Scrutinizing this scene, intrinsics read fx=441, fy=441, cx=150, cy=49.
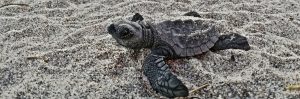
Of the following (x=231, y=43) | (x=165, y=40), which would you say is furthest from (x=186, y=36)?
(x=231, y=43)

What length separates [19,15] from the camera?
317 cm

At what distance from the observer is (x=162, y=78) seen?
6.76 ft

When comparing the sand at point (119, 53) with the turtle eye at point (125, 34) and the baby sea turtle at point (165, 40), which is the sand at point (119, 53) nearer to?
the baby sea turtle at point (165, 40)

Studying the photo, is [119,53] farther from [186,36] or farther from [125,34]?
[186,36]

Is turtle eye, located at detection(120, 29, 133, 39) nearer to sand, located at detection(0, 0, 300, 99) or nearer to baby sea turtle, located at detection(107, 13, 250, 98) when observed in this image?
baby sea turtle, located at detection(107, 13, 250, 98)

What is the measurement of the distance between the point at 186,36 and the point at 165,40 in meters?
0.12

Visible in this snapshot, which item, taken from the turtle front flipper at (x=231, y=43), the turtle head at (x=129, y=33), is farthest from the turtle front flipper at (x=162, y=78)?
the turtle front flipper at (x=231, y=43)

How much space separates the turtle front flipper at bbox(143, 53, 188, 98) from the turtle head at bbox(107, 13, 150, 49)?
10cm

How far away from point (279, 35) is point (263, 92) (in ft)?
2.56

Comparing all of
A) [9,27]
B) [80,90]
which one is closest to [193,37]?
[80,90]

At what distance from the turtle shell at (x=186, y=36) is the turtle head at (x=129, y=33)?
4.7 inches

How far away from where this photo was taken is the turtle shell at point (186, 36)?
235cm

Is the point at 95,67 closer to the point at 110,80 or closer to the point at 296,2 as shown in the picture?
the point at 110,80

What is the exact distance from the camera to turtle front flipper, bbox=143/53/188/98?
78.4 inches
